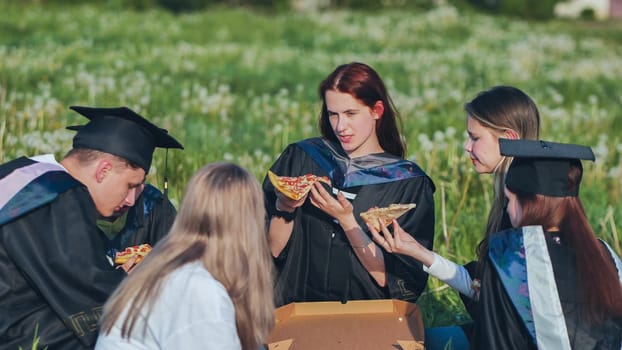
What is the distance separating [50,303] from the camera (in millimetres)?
4113

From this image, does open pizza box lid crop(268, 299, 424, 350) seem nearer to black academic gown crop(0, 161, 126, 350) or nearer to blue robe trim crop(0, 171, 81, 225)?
black academic gown crop(0, 161, 126, 350)

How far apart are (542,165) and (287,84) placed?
33.3 ft

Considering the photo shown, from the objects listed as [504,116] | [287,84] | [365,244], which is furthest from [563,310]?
[287,84]

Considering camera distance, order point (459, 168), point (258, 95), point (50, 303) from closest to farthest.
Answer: point (50, 303)
point (459, 168)
point (258, 95)

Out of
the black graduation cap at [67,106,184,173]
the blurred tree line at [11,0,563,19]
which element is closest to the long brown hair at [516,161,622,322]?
the black graduation cap at [67,106,184,173]

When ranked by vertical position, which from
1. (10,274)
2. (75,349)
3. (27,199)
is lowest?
(75,349)

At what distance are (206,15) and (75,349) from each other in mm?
21919

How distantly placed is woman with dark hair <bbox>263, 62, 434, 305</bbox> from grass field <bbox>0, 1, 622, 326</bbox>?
74 cm

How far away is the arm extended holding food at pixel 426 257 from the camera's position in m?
4.48

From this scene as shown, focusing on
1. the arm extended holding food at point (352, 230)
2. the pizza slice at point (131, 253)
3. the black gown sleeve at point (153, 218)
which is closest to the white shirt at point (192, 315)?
the pizza slice at point (131, 253)

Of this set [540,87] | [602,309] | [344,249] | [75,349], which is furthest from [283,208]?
[540,87]

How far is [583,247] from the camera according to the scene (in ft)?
12.6

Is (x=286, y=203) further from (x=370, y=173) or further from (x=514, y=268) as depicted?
(x=514, y=268)

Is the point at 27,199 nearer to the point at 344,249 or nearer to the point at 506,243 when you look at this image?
the point at 344,249
